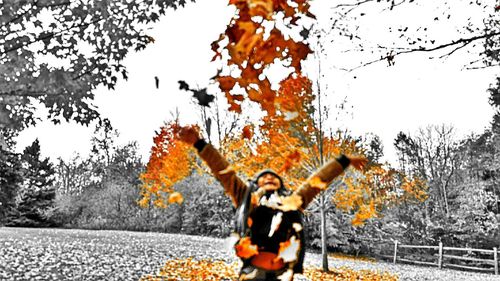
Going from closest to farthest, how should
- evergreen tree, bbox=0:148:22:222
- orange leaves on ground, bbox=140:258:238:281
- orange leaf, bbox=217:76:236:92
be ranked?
orange leaf, bbox=217:76:236:92 < orange leaves on ground, bbox=140:258:238:281 < evergreen tree, bbox=0:148:22:222

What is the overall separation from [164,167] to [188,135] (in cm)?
2074

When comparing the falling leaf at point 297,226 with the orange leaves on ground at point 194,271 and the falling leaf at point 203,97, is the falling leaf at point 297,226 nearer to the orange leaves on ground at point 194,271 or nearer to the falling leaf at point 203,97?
the falling leaf at point 203,97

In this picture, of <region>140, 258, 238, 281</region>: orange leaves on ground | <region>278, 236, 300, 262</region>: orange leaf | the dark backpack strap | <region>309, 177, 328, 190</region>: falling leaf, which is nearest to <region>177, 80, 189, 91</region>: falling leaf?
the dark backpack strap

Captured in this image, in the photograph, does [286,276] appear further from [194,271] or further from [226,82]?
[194,271]

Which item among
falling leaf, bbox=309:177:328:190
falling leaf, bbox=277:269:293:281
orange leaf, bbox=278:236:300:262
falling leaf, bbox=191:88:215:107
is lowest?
falling leaf, bbox=277:269:293:281

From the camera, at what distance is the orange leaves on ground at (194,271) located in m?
7.89

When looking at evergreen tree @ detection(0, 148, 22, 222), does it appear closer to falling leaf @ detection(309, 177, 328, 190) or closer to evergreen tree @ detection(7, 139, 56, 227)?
evergreen tree @ detection(7, 139, 56, 227)

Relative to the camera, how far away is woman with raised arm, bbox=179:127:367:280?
2.39 meters

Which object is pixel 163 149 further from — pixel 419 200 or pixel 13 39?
pixel 13 39

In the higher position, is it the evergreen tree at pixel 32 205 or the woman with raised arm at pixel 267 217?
the woman with raised arm at pixel 267 217

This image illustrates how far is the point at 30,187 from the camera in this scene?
27422 mm

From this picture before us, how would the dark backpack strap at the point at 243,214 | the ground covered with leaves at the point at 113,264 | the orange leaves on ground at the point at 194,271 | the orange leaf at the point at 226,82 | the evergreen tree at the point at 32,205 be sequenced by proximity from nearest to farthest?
1. the orange leaf at the point at 226,82
2. the dark backpack strap at the point at 243,214
3. the ground covered with leaves at the point at 113,264
4. the orange leaves on ground at the point at 194,271
5. the evergreen tree at the point at 32,205

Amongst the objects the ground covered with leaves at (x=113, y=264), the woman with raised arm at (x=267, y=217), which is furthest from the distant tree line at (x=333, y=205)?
the woman with raised arm at (x=267, y=217)

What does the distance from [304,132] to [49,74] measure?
786 centimetres
